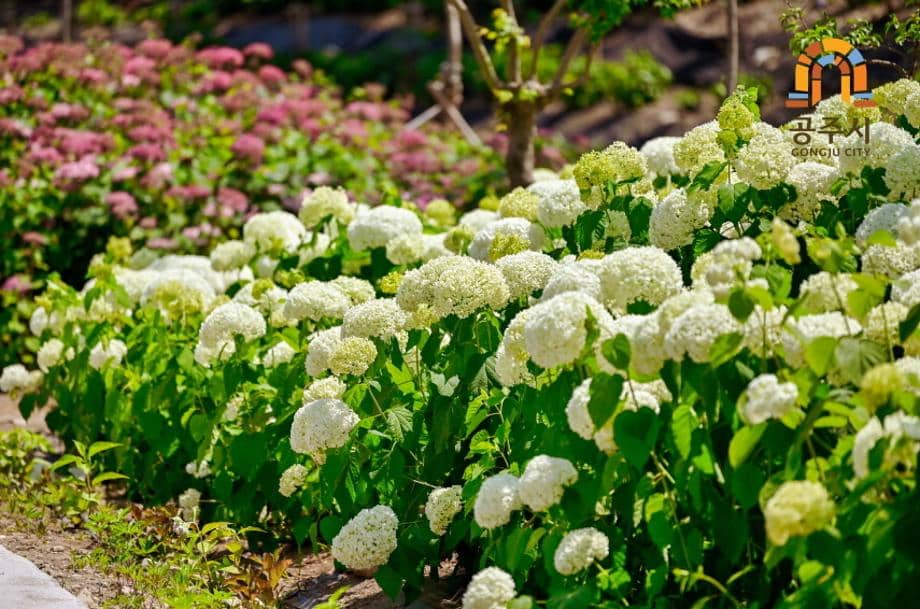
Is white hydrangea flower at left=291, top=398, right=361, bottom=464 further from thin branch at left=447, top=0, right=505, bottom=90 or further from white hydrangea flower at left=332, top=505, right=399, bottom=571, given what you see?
thin branch at left=447, top=0, right=505, bottom=90

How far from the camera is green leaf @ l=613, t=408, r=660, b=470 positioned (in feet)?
8.44

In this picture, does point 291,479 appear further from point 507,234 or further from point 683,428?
point 683,428

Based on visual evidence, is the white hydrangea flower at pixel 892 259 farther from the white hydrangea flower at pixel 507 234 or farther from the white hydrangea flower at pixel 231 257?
the white hydrangea flower at pixel 231 257

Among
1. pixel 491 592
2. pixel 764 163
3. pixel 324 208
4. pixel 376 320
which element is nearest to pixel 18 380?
pixel 324 208

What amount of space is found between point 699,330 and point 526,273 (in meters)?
1.00

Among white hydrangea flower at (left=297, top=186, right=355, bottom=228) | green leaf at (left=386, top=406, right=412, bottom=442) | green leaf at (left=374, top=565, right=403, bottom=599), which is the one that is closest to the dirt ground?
green leaf at (left=374, top=565, right=403, bottom=599)

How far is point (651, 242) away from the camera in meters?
3.54

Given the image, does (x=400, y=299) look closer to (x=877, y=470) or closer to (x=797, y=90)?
(x=877, y=470)

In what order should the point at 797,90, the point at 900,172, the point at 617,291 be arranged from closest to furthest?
the point at 617,291 → the point at 900,172 → the point at 797,90

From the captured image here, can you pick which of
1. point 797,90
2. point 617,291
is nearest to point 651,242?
point 617,291

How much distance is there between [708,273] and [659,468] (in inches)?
18.3

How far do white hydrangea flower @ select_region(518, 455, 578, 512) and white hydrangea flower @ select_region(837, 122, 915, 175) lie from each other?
4.50 feet

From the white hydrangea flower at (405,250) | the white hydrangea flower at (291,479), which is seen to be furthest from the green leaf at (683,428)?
the white hydrangea flower at (405,250)

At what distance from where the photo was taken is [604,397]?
2.57 meters
